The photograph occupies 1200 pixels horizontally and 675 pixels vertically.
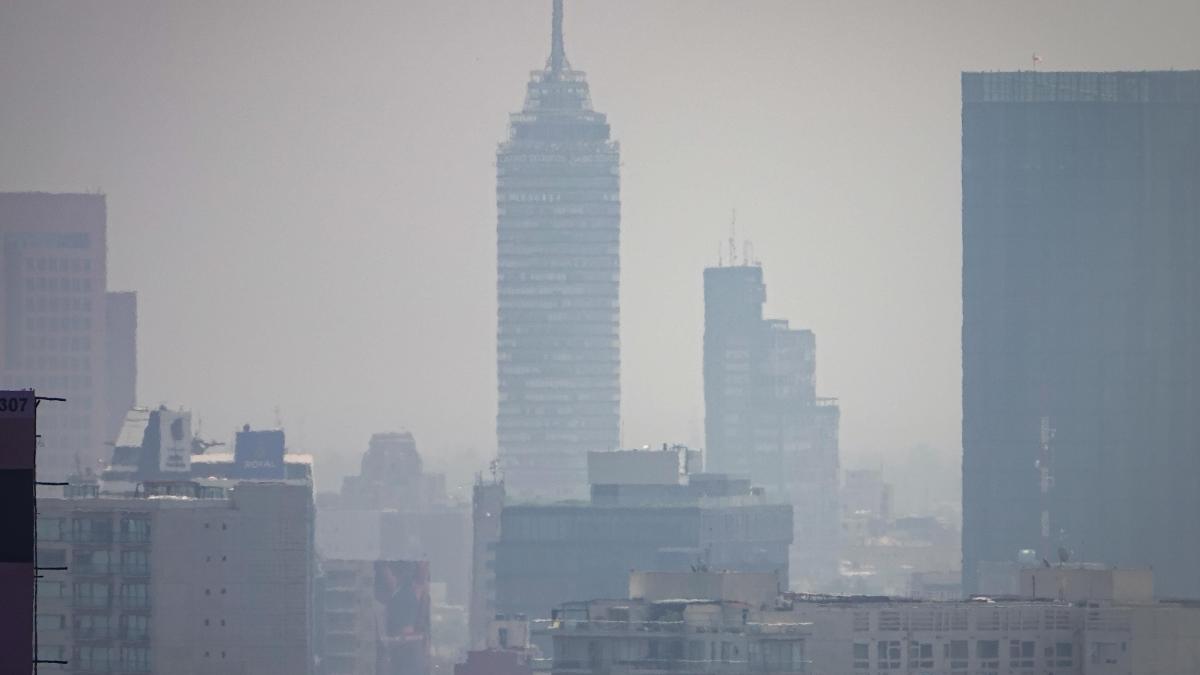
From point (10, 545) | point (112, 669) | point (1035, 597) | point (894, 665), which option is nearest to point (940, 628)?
point (894, 665)

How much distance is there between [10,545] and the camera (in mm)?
58406

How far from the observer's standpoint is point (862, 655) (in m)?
153

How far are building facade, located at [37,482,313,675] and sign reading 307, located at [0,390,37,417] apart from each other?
108475mm

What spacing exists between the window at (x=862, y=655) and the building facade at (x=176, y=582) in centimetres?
3366

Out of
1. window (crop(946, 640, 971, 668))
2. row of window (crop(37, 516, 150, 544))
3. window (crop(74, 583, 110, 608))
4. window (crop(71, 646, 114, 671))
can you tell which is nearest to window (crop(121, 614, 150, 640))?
window (crop(71, 646, 114, 671))

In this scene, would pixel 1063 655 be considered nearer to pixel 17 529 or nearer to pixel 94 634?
pixel 94 634

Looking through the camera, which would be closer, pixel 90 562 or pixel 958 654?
pixel 958 654

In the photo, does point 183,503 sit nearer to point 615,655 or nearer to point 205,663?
point 205,663

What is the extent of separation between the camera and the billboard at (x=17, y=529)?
5803cm

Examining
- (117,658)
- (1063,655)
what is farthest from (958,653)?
(117,658)

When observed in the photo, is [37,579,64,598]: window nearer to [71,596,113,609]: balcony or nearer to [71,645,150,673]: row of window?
[71,596,113,609]: balcony

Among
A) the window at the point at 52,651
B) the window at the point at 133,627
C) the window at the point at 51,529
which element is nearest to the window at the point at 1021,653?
the window at the point at 52,651

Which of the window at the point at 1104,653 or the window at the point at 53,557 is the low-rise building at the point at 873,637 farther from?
the window at the point at 53,557

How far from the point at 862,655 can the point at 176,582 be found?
41247 millimetres
